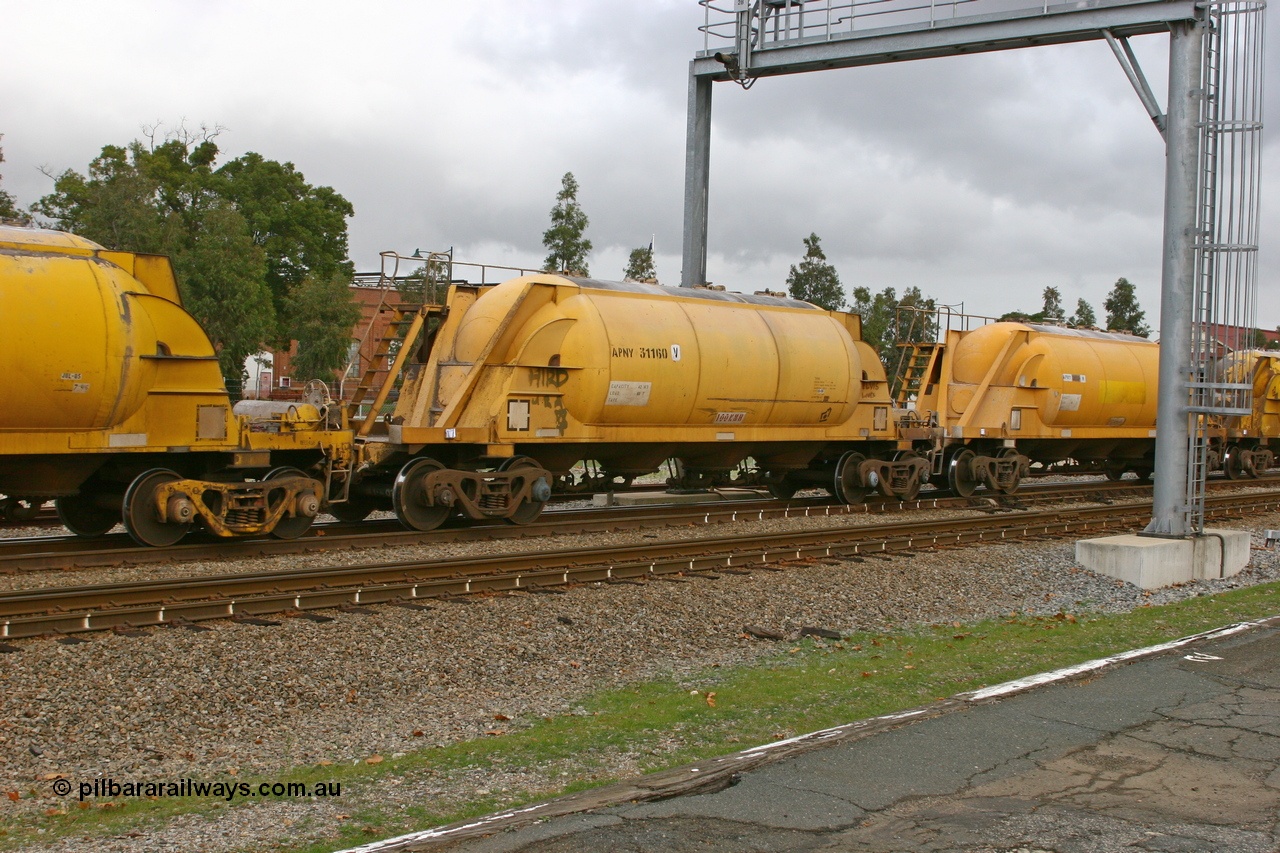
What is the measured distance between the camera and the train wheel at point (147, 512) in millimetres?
11461

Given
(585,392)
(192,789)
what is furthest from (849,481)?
(192,789)

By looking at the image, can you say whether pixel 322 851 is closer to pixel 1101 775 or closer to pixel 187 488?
pixel 1101 775

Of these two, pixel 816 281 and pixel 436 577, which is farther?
pixel 816 281

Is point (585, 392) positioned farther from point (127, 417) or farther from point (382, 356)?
point (127, 417)

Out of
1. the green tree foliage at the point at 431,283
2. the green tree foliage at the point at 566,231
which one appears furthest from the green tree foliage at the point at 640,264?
the green tree foliage at the point at 431,283

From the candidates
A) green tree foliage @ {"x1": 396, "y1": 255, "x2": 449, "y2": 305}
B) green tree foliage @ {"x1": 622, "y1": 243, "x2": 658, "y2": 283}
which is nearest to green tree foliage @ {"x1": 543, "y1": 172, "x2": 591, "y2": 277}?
green tree foliage @ {"x1": 622, "y1": 243, "x2": 658, "y2": 283}

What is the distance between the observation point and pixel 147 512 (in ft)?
37.9

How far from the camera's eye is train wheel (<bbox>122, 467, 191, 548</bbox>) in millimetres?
11461

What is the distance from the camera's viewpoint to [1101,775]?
220 inches

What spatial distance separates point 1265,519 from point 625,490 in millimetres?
11120

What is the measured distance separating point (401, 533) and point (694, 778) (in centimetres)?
832

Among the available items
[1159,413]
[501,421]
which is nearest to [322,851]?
[501,421]

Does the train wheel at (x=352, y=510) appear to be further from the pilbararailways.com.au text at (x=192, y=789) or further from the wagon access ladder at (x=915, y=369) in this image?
the wagon access ladder at (x=915, y=369)

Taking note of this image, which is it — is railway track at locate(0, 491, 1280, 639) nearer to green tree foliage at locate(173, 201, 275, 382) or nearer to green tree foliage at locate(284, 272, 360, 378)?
green tree foliage at locate(284, 272, 360, 378)
